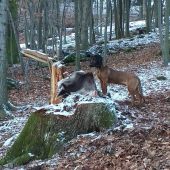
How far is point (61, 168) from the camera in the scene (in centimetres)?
394

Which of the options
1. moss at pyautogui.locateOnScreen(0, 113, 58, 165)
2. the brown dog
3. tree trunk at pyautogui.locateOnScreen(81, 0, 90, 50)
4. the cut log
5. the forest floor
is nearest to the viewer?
the forest floor

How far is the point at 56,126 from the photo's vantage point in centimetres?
476

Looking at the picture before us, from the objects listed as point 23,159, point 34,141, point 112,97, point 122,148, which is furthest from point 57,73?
point 122,148

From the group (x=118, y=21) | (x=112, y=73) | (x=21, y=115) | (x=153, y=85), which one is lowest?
(x=21, y=115)

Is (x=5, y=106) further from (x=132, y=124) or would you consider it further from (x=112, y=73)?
(x=132, y=124)

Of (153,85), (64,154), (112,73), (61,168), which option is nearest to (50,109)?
(64,154)

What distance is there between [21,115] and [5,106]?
30.5 inches

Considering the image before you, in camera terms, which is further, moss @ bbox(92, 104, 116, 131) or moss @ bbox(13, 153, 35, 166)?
moss @ bbox(92, 104, 116, 131)

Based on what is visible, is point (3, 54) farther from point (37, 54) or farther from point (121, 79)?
point (121, 79)

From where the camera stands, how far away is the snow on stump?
4.71m

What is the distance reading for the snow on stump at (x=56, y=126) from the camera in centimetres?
471

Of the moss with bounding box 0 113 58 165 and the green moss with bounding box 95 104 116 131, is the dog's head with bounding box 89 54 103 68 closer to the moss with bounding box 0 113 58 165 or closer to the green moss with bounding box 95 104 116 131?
the green moss with bounding box 95 104 116 131

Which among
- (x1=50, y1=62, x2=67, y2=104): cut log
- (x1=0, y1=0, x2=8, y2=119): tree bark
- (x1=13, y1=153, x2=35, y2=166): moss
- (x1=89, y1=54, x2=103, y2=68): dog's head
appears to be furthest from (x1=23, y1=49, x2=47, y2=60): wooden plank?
(x1=13, y1=153, x2=35, y2=166): moss

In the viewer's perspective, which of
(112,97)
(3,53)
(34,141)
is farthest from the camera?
(112,97)
